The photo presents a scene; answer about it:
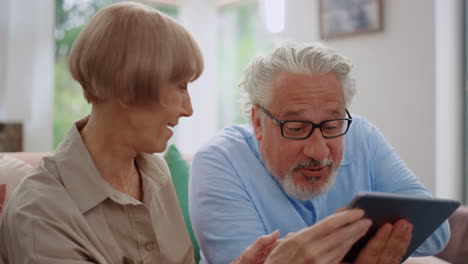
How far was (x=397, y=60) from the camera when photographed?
10.5ft

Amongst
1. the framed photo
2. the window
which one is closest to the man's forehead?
the framed photo

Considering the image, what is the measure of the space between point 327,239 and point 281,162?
500 mm

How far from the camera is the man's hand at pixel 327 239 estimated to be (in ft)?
3.06

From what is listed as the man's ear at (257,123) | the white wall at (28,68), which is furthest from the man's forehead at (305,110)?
the white wall at (28,68)

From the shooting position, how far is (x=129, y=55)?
1.00 meters

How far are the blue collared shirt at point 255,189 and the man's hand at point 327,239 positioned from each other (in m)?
0.35

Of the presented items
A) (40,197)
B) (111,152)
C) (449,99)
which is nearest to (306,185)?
(111,152)

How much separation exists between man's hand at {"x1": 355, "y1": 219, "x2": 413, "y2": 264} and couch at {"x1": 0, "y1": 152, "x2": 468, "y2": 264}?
58 centimetres

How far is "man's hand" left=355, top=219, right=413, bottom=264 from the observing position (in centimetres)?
100

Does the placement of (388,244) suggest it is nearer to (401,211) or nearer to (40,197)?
(401,211)

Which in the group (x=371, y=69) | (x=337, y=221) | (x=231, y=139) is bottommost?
(x=337, y=221)

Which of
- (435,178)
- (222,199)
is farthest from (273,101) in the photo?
(435,178)

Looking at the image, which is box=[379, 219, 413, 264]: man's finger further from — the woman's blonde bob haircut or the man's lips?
the woman's blonde bob haircut

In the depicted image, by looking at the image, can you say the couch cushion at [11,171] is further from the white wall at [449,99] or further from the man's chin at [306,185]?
the white wall at [449,99]
